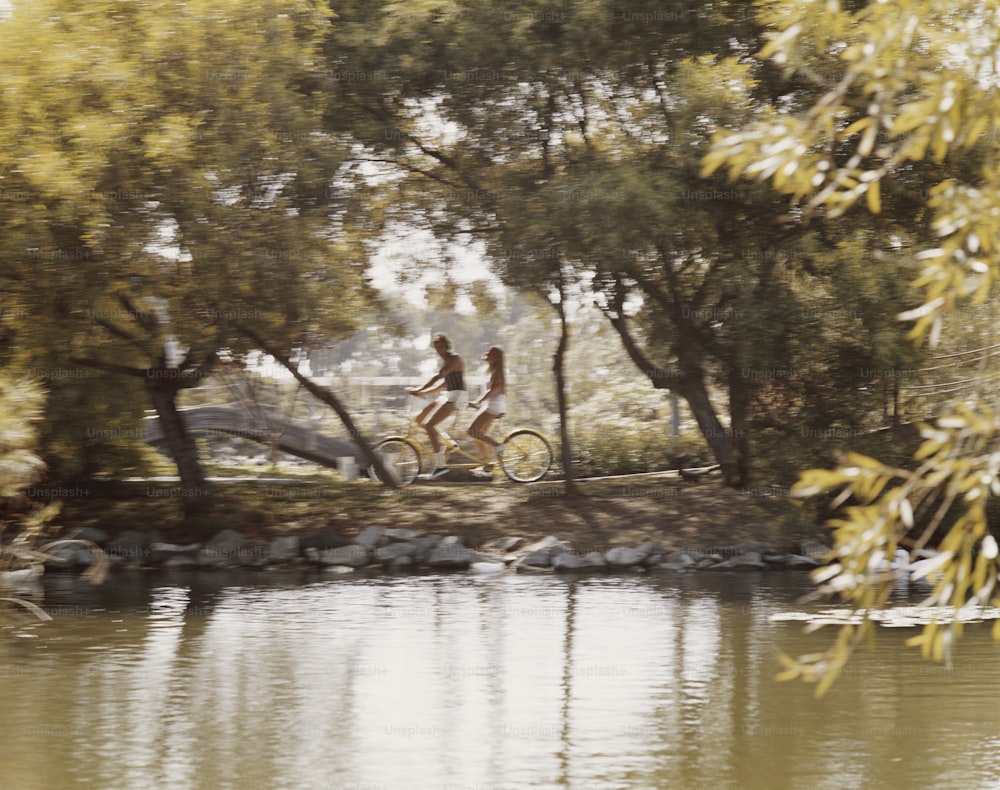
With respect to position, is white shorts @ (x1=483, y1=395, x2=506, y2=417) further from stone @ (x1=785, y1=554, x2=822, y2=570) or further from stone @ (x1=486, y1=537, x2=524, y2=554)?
stone @ (x1=785, y1=554, x2=822, y2=570)

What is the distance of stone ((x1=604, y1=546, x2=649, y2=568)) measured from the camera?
13.6 meters

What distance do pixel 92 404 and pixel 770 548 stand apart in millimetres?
7848

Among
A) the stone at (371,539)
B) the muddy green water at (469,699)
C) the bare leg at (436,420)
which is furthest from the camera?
the bare leg at (436,420)

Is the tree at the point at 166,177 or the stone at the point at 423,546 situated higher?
the tree at the point at 166,177

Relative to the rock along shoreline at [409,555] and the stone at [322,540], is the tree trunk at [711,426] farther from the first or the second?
the stone at [322,540]

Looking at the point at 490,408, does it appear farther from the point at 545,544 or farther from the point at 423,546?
the point at 545,544

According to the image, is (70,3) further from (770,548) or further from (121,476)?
(770,548)

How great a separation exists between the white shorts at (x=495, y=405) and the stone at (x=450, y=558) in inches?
96.9

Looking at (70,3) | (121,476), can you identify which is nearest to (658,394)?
(121,476)

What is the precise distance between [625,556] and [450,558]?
1.95m

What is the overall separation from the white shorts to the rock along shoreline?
2.08m

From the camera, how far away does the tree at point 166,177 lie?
1139 cm

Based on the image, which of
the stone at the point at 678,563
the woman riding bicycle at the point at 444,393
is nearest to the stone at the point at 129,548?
the woman riding bicycle at the point at 444,393

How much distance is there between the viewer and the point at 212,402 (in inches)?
716
